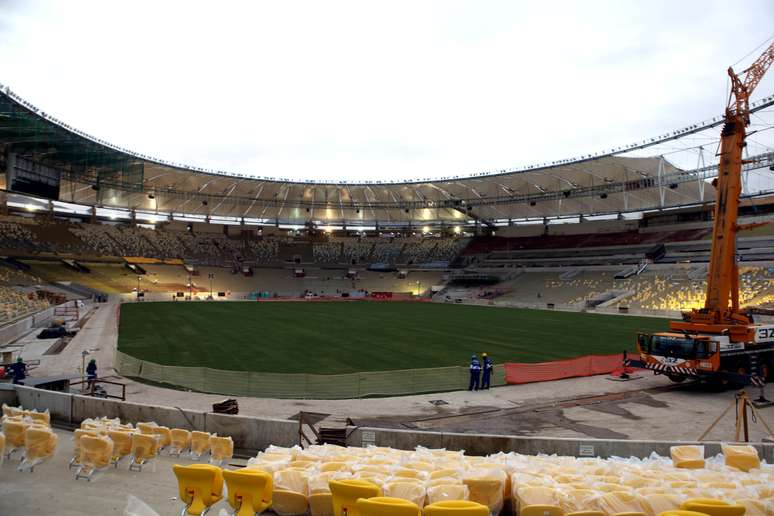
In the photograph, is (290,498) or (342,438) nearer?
(290,498)

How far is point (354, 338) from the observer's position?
29.3 m

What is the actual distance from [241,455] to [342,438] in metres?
2.00

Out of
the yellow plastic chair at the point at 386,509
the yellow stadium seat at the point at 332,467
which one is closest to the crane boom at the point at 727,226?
the yellow stadium seat at the point at 332,467

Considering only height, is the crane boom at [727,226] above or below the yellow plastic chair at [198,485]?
above

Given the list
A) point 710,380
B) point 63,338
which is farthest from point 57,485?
point 63,338

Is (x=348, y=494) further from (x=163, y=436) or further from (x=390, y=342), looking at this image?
(x=390, y=342)

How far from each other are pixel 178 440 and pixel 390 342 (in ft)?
63.1

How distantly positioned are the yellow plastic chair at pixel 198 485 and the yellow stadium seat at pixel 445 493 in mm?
2415

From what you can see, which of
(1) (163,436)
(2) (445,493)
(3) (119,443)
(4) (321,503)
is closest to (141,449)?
(3) (119,443)

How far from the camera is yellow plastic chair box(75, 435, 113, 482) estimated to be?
23.9ft

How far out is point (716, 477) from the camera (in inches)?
260

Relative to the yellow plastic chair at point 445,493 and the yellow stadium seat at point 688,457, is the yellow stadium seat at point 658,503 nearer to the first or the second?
the yellow plastic chair at point 445,493

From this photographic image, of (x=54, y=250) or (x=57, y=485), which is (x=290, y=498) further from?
(x=54, y=250)

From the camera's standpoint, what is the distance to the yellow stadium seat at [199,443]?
29.1ft
